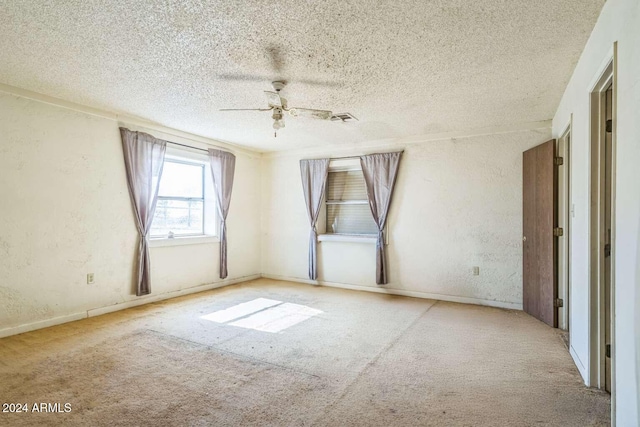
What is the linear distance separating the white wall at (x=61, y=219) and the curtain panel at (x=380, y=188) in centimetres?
315

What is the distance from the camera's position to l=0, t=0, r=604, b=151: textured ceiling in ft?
6.81

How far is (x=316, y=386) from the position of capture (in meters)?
2.38

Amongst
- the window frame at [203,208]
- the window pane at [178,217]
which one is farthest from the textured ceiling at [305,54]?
the window pane at [178,217]

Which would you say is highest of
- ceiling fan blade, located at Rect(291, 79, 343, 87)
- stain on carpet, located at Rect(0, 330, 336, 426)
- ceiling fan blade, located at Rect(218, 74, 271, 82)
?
ceiling fan blade, located at Rect(218, 74, 271, 82)

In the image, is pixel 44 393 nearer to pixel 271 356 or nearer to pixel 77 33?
pixel 271 356

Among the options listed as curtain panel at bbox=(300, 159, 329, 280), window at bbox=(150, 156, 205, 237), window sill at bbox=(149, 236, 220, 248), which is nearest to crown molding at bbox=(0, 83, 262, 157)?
window at bbox=(150, 156, 205, 237)

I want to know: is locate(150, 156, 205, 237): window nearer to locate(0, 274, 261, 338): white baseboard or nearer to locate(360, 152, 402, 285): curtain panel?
locate(0, 274, 261, 338): white baseboard

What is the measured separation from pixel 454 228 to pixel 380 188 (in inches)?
49.2

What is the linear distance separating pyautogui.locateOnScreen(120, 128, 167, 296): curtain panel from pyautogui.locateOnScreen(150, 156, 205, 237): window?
0.31 m

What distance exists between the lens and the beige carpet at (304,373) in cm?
203

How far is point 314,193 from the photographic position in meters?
5.87

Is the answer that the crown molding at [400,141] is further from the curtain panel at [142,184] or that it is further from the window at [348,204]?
the curtain panel at [142,184]

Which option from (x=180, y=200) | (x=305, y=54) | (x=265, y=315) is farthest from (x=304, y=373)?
(x=180, y=200)

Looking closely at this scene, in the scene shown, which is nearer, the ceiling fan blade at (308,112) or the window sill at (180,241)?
the ceiling fan blade at (308,112)
